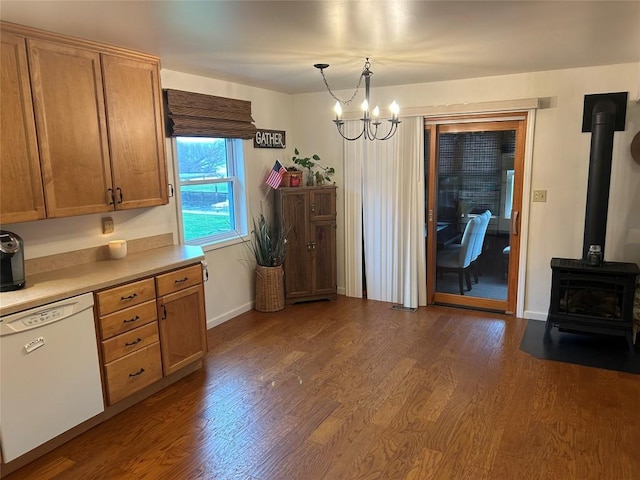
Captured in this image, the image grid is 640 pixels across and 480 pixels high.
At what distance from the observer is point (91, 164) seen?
2812mm

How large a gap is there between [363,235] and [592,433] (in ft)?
9.51

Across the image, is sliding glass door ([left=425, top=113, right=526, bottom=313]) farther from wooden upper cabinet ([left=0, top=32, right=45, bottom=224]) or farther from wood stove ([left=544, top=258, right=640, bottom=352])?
wooden upper cabinet ([left=0, top=32, right=45, bottom=224])

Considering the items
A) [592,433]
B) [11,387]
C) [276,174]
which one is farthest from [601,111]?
[11,387]

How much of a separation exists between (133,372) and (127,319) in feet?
1.14

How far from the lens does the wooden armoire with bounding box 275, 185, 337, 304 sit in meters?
4.73

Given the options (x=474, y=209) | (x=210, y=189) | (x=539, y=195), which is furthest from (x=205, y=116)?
(x=539, y=195)

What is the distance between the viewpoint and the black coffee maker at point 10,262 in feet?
7.75

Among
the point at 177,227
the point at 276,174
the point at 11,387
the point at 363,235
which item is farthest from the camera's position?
the point at 363,235

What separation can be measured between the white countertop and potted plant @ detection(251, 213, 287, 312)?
120 cm

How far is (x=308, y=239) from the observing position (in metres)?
4.81

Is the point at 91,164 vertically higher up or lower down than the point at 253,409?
higher up

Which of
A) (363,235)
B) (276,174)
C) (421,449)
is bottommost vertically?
(421,449)

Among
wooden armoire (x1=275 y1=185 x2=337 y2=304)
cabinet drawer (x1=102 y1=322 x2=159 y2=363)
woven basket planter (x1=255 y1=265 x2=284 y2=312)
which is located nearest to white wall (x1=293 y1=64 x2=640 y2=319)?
wooden armoire (x1=275 y1=185 x2=337 y2=304)

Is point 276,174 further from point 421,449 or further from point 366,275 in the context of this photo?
point 421,449
